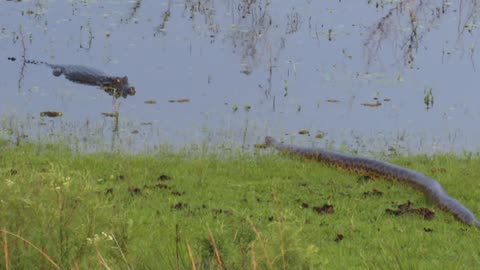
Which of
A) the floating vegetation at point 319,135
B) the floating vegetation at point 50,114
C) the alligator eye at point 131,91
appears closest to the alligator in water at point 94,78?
the alligator eye at point 131,91

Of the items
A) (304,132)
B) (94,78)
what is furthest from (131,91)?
(304,132)

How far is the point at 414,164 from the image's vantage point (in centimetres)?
1330

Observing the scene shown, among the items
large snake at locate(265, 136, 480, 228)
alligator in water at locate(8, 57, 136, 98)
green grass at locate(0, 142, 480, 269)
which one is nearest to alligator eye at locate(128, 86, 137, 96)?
alligator in water at locate(8, 57, 136, 98)

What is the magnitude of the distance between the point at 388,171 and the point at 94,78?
10009 mm

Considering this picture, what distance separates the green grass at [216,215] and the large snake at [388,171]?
126 mm

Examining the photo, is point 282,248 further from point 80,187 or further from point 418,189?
point 418,189

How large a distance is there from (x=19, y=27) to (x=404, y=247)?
15.6 meters

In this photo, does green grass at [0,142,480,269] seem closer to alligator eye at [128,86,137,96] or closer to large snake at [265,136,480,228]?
large snake at [265,136,480,228]

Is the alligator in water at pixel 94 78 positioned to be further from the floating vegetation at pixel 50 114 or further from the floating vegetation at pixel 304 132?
the floating vegetation at pixel 304 132

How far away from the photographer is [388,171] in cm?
1216

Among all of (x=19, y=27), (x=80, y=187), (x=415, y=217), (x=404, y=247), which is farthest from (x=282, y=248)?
(x=19, y=27)

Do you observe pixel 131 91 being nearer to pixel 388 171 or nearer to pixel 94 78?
pixel 94 78

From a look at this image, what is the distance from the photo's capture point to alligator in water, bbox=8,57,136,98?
19281 millimetres

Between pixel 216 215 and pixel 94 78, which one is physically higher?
pixel 94 78
